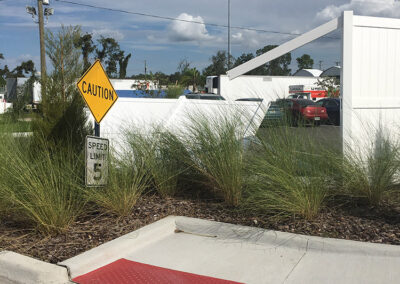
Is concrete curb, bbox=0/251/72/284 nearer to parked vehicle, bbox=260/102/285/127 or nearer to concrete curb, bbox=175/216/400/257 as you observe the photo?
concrete curb, bbox=175/216/400/257

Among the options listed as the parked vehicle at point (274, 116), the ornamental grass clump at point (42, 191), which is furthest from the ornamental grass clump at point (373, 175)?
the ornamental grass clump at point (42, 191)

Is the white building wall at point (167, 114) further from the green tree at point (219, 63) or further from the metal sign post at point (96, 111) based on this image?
the green tree at point (219, 63)

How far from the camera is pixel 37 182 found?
200 inches

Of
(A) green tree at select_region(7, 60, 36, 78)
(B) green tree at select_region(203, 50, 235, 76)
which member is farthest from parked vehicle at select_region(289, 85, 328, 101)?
(A) green tree at select_region(7, 60, 36, 78)

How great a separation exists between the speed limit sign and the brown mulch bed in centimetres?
48

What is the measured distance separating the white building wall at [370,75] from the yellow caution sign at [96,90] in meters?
3.48

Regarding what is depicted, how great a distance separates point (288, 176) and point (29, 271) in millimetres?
2899

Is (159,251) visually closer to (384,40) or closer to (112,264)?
(112,264)

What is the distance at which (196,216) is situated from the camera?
5555 millimetres

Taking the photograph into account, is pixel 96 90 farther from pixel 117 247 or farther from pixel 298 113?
pixel 298 113

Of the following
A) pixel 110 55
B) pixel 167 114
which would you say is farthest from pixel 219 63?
pixel 167 114

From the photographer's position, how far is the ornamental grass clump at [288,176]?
4.96m

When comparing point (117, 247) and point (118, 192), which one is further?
point (118, 192)

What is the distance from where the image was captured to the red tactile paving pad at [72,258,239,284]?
3973 mm
